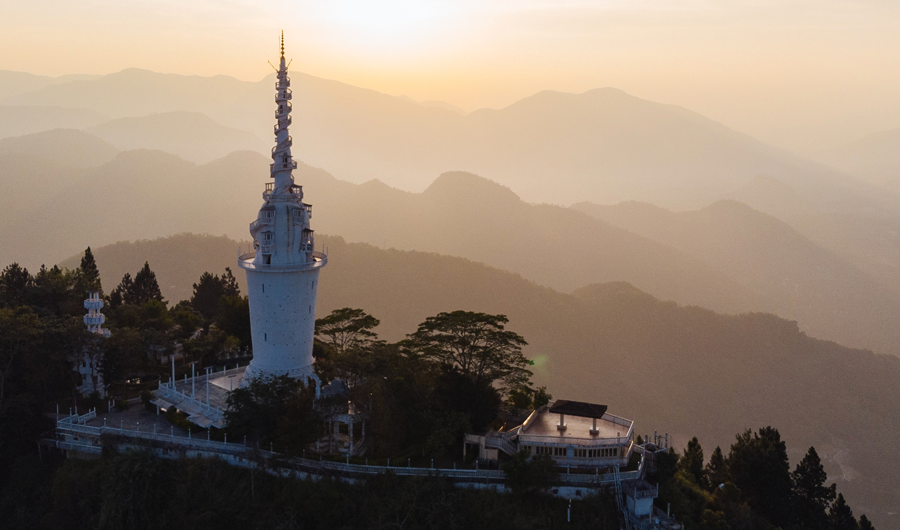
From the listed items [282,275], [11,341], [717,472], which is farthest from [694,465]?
[11,341]

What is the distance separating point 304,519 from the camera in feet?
108

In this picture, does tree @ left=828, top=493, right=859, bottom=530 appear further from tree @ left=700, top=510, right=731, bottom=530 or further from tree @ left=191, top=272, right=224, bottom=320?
tree @ left=191, top=272, right=224, bottom=320

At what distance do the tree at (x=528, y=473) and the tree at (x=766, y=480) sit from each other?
1388 centimetres

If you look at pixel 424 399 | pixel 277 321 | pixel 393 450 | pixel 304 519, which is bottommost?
pixel 304 519

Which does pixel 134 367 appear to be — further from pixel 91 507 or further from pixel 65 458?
pixel 91 507

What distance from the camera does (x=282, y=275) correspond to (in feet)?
132

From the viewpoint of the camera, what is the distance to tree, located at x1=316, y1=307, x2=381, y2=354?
44094 mm

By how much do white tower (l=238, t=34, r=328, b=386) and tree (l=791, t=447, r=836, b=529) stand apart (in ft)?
92.7

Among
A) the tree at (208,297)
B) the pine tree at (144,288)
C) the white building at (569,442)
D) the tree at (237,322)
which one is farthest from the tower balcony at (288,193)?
the pine tree at (144,288)

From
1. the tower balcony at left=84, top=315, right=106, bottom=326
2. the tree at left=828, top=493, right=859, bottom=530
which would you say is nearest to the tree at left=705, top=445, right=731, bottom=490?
the tree at left=828, top=493, right=859, bottom=530

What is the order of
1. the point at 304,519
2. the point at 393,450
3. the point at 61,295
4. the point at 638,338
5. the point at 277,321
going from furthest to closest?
the point at 638,338 < the point at 61,295 < the point at 277,321 < the point at 393,450 < the point at 304,519

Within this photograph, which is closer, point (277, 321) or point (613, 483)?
point (613, 483)

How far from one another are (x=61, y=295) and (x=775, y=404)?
97.8 metres

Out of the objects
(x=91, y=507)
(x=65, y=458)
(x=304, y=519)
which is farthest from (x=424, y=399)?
(x=65, y=458)
